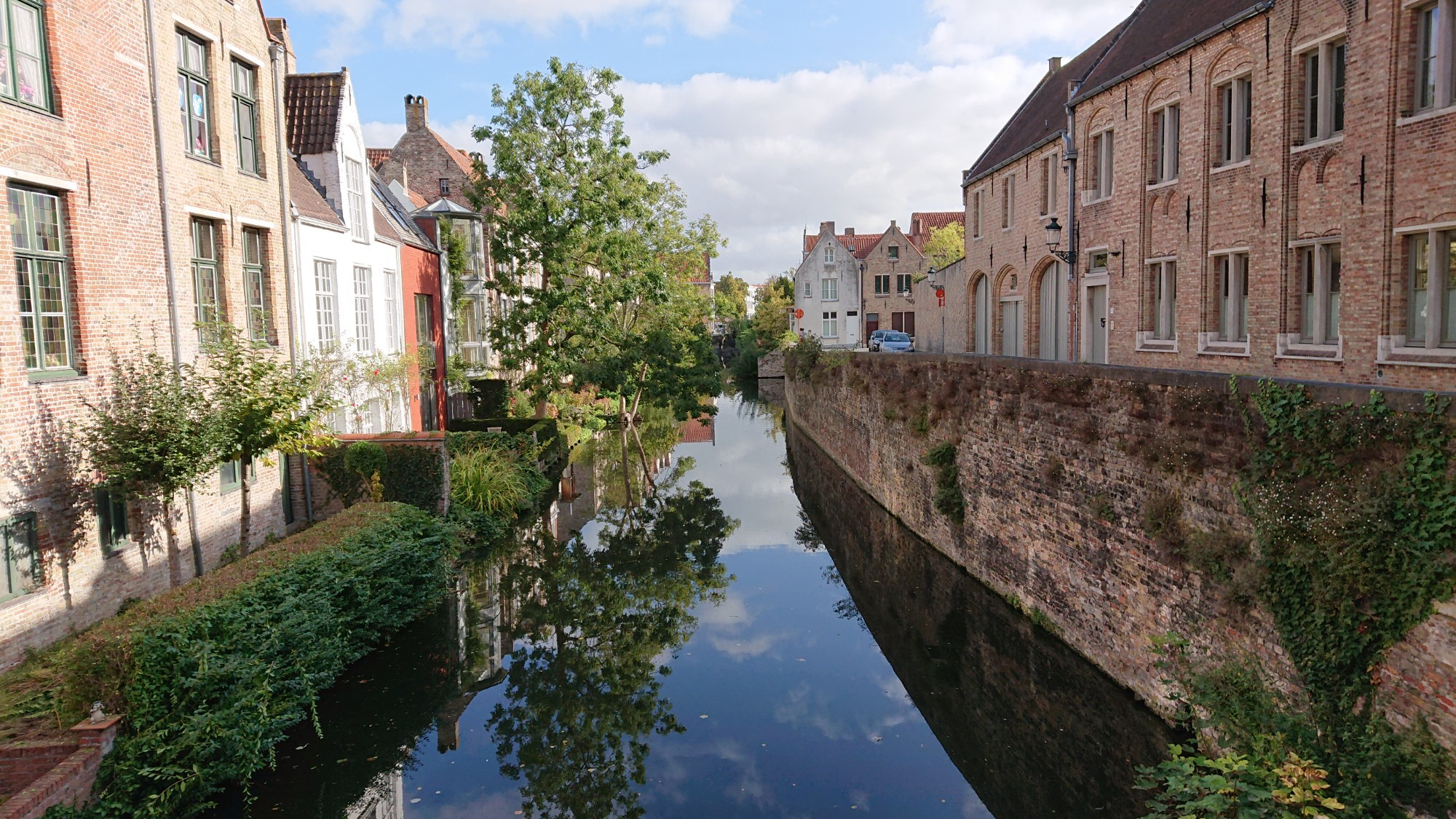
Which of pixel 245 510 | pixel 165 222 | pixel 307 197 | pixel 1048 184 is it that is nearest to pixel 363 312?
pixel 307 197

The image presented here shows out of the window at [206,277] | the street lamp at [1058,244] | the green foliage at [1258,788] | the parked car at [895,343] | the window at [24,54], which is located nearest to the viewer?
the green foliage at [1258,788]

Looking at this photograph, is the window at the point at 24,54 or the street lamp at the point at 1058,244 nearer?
the window at the point at 24,54

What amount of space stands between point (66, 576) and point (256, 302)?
6.02m

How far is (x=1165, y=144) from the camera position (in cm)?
1596

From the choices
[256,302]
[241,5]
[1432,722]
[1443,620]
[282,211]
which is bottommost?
[1432,722]

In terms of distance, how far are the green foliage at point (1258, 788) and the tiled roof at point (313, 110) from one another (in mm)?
19257

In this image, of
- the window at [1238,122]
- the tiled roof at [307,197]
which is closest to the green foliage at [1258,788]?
the window at [1238,122]

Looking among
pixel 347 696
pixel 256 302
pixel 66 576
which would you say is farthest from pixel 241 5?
pixel 347 696

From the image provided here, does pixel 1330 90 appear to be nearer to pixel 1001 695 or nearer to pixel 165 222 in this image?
pixel 1001 695

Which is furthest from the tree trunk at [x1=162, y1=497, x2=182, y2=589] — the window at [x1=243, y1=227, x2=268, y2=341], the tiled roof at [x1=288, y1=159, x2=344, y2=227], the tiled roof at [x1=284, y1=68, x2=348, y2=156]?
the tiled roof at [x1=284, y1=68, x2=348, y2=156]

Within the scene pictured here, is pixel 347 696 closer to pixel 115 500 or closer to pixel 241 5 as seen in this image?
pixel 115 500

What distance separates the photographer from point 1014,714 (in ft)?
31.7

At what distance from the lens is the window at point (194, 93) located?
1283cm

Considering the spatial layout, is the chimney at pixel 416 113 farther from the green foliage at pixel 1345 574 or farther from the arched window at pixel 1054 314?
Answer: the green foliage at pixel 1345 574
